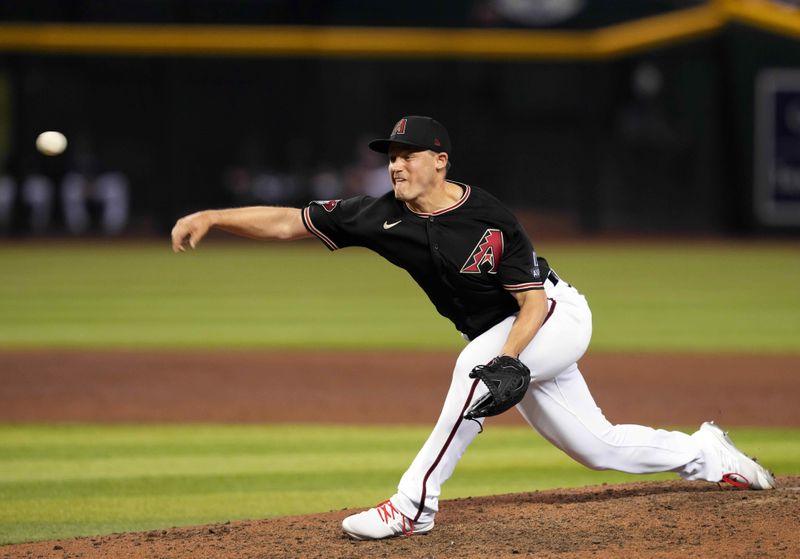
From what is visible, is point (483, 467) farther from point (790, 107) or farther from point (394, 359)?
point (790, 107)

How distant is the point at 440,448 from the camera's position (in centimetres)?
379

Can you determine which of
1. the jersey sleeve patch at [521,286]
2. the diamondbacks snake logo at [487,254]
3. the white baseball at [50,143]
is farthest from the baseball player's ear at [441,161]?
the white baseball at [50,143]

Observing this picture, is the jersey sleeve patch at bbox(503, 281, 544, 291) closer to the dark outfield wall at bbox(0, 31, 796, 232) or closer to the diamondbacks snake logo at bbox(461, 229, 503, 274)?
the diamondbacks snake logo at bbox(461, 229, 503, 274)

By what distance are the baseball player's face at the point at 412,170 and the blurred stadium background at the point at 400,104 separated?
55.5 ft

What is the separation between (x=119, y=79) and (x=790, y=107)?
1217 cm

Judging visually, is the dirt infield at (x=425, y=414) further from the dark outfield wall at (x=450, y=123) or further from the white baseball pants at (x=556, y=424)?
the dark outfield wall at (x=450, y=123)

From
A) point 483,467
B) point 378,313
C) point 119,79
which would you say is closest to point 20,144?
point 119,79

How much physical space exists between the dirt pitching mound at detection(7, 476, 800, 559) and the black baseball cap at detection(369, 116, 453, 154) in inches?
53.0

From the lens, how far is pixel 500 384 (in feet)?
12.0

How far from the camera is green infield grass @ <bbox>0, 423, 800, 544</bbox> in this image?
15.4 feet

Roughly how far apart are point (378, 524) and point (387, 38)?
689 inches

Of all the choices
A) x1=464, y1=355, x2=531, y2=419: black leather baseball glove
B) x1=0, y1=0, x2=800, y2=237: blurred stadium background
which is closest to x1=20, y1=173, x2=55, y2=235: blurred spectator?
x1=0, y1=0, x2=800, y2=237: blurred stadium background

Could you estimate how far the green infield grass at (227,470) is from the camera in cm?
469

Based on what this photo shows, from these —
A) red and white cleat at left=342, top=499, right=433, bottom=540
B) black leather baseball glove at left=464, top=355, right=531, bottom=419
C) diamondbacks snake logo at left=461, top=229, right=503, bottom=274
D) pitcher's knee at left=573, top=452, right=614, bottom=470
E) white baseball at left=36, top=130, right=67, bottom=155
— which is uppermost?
white baseball at left=36, top=130, right=67, bottom=155
